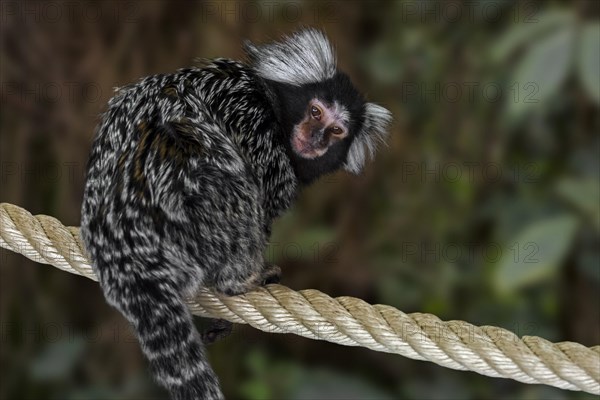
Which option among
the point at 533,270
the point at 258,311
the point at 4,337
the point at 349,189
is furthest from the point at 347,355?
the point at 258,311

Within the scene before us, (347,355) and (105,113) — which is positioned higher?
(105,113)

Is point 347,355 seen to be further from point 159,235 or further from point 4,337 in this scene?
point 159,235

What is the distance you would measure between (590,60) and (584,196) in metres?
0.47

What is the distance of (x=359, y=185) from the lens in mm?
3391

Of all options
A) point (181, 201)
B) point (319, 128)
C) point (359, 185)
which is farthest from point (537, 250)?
point (181, 201)

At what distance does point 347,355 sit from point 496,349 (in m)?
2.01

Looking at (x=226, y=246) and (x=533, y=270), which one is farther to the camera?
(x=533, y=270)

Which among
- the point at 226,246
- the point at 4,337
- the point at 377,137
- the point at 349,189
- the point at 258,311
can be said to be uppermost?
the point at 377,137

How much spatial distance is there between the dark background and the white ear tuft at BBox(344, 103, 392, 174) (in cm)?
101

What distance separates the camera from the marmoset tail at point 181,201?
1510 mm

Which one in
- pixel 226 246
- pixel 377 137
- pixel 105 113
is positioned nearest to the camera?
pixel 226 246

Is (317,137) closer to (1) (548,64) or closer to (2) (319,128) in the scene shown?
(2) (319,128)

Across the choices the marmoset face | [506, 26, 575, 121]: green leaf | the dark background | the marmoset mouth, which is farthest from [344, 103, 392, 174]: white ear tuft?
the dark background

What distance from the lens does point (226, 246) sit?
158 cm
